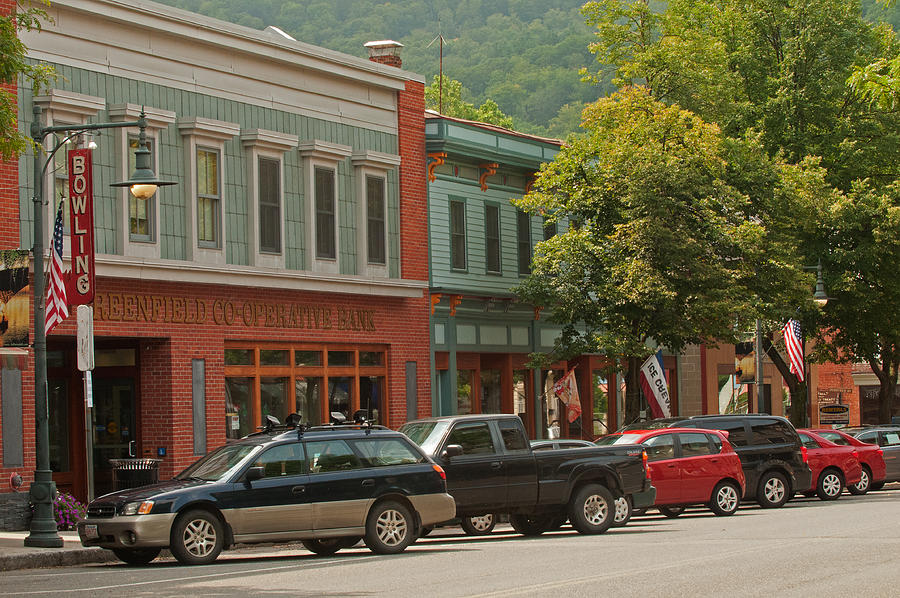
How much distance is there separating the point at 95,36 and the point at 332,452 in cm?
1011

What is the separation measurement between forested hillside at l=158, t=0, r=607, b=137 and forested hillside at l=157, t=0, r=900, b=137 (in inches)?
2.9

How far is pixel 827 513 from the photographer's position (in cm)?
2322

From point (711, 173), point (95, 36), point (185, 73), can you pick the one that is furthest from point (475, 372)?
point (95, 36)

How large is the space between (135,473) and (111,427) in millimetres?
3173

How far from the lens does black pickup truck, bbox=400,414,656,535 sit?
1964cm

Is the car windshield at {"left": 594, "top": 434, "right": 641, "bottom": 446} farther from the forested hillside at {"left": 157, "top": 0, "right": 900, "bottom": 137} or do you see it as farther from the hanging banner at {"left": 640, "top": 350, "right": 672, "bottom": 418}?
the forested hillside at {"left": 157, "top": 0, "right": 900, "bottom": 137}

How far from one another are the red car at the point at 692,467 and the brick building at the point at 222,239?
22.5 ft

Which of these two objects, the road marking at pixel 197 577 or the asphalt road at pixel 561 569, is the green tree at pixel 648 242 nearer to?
the asphalt road at pixel 561 569

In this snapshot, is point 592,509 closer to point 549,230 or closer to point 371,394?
point 371,394

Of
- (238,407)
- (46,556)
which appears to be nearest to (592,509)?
(46,556)

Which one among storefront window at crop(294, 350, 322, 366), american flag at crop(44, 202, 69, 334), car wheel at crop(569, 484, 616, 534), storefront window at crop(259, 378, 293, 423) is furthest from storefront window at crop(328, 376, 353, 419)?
american flag at crop(44, 202, 69, 334)

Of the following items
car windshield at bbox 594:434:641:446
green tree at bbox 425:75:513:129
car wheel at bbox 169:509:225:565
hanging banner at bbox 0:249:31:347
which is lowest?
car wheel at bbox 169:509:225:565

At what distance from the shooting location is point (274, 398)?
88.8 feet

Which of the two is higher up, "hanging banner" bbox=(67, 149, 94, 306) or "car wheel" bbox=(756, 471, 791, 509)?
"hanging banner" bbox=(67, 149, 94, 306)
